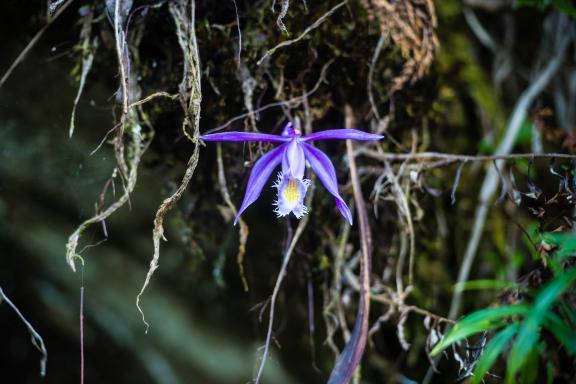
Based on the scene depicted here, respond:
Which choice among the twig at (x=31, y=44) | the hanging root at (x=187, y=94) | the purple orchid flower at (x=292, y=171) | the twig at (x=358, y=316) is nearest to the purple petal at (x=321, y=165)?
the purple orchid flower at (x=292, y=171)

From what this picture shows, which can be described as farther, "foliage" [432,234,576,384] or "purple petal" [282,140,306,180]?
"purple petal" [282,140,306,180]

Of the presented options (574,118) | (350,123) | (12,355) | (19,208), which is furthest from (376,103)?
(12,355)

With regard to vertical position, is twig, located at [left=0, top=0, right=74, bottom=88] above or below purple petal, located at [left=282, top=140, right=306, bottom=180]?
above

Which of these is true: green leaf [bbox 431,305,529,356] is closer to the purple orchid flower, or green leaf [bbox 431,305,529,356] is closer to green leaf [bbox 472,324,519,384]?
green leaf [bbox 472,324,519,384]

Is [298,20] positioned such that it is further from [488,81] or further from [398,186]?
[488,81]

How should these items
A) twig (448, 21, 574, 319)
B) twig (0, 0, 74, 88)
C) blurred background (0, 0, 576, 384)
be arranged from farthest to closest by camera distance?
twig (448, 21, 574, 319) < blurred background (0, 0, 576, 384) < twig (0, 0, 74, 88)

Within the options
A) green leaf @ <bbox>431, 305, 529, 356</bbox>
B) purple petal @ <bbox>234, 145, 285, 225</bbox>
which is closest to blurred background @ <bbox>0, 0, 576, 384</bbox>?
purple petal @ <bbox>234, 145, 285, 225</bbox>
